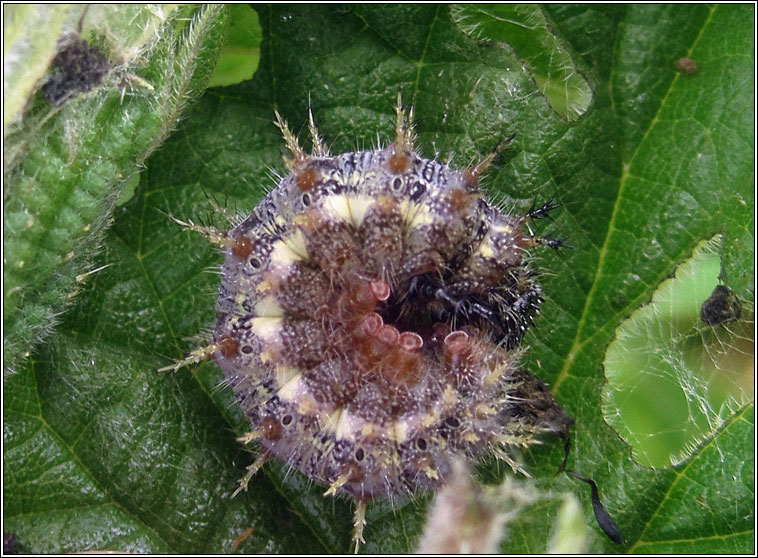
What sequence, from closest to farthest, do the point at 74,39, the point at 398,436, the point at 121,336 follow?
the point at 74,39
the point at 398,436
the point at 121,336

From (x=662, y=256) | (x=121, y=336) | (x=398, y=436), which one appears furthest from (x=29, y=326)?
(x=662, y=256)

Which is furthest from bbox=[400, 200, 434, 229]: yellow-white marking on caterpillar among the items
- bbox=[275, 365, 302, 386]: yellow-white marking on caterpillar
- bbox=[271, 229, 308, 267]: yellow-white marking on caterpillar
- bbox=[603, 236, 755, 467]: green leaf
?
bbox=[603, 236, 755, 467]: green leaf

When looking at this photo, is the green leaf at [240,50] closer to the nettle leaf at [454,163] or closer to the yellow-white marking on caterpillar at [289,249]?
the nettle leaf at [454,163]

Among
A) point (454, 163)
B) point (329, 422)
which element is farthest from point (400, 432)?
point (454, 163)

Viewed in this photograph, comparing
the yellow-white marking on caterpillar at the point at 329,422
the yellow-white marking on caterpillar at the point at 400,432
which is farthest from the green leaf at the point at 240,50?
the yellow-white marking on caterpillar at the point at 400,432

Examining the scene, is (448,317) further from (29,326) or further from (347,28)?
(29,326)

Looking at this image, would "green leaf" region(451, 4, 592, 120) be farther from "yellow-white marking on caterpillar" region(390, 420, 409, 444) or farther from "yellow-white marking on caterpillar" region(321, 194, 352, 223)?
"yellow-white marking on caterpillar" region(390, 420, 409, 444)

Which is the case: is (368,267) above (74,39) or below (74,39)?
below

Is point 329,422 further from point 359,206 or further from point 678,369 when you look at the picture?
point 678,369
